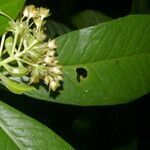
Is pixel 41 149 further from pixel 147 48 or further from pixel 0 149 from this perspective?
pixel 147 48

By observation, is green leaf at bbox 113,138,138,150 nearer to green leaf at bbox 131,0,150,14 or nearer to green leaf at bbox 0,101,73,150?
green leaf at bbox 131,0,150,14

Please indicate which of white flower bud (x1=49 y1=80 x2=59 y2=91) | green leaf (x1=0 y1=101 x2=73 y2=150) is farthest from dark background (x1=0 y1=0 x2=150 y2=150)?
white flower bud (x1=49 y1=80 x2=59 y2=91)

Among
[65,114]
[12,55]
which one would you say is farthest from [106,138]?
[12,55]

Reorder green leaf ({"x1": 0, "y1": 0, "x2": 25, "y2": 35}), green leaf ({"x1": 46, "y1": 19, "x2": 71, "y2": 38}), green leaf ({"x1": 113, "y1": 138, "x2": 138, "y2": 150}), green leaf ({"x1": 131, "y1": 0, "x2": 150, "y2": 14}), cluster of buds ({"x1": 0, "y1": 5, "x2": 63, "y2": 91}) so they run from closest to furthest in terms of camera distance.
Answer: cluster of buds ({"x1": 0, "y1": 5, "x2": 63, "y2": 91}) → green leaf ({"x1": 0, "y1": 0, "x2": 25, "y2": 35}) → green leaf ({"x1": 46, "y1": 19, "x2": 71, "y2": 38}) → green leaf ({"x1": 113, "y1": 138, "x2": 138, "y2": 150}) → green leaf ({"x1": 131, "y1": 0, "x2": 150, "y2": 14})

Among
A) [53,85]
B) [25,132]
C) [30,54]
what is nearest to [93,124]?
[25,132]

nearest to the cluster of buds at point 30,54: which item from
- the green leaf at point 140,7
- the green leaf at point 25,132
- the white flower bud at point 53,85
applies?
the white flower bud at point 53,85

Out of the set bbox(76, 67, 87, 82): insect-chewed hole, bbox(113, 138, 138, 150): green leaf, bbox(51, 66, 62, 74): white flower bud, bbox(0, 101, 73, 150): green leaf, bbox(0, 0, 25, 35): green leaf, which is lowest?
bbox(113, 138, 138, 150): green leaf

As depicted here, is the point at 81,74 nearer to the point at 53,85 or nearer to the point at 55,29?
the point at 53,85
